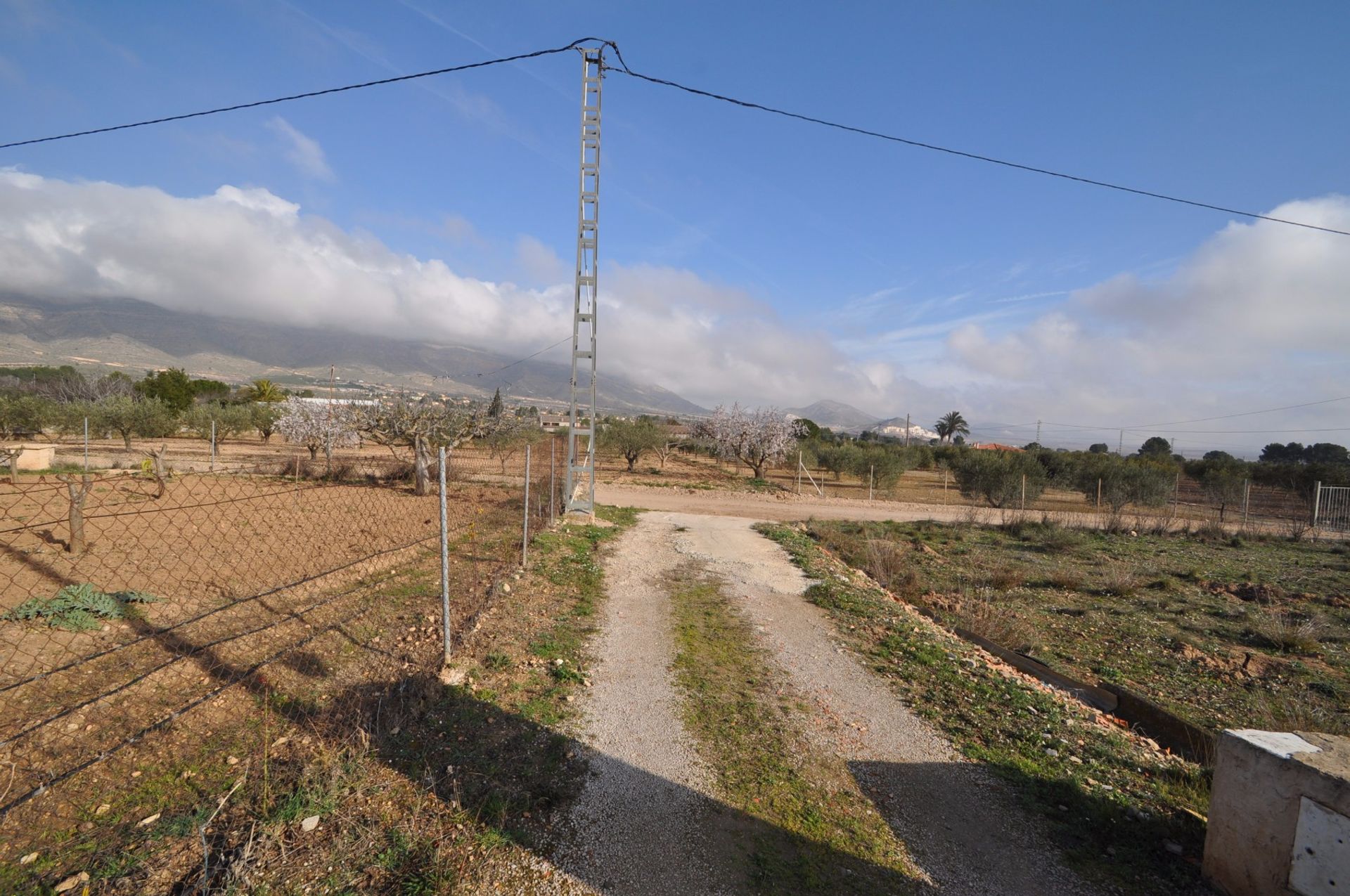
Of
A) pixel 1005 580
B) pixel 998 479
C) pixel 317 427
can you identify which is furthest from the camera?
pixel 998 479

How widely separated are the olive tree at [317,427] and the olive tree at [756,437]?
1911 cm

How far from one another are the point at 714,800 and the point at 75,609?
5797mm

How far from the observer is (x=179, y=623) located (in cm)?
534

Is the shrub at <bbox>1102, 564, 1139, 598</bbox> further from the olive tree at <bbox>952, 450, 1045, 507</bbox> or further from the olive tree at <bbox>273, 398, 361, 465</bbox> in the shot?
the olive tree at <bbox>273, 398, 361, 465</bbox>

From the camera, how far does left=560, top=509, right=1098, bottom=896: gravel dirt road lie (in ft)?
9.91

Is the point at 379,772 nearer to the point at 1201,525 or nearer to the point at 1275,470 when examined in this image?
the point at 1201,525

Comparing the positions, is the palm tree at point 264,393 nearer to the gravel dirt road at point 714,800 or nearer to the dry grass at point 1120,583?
the gravel dirt road at point 714,800

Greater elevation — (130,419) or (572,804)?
(130,419)

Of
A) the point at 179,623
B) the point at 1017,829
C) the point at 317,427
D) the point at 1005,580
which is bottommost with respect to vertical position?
the point at 1005,580

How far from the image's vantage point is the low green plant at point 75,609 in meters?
5.11

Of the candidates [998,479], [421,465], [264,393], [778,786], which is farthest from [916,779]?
[264,393]

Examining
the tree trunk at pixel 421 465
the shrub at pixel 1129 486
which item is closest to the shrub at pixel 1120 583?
the tree trunk at pixel 421 465

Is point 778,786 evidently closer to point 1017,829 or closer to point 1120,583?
point 1017,829

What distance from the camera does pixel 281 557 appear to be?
26.4 ft
